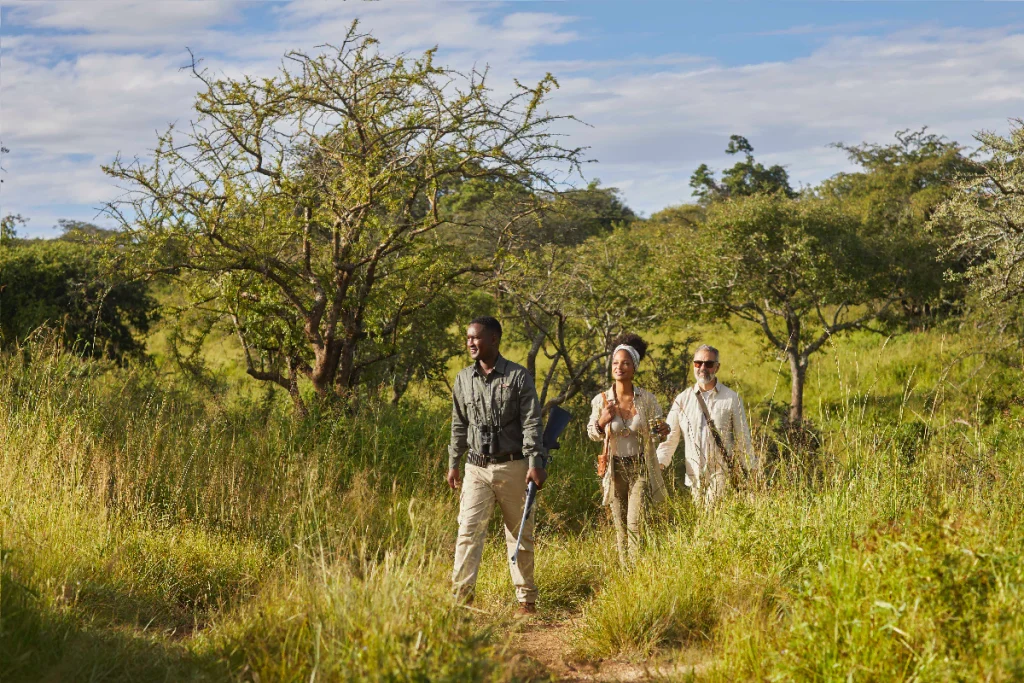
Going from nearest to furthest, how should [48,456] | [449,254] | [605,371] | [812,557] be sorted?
[812,557] → [48,456] → [449,254] → [605,371]

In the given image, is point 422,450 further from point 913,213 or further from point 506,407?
point 913,213

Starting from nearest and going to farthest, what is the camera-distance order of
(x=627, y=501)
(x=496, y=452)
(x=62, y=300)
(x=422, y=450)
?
(x=496, y=452)
(x=627, y=501)
(x=422, y=450)
(x=62, y=300)

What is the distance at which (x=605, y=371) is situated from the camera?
13.5 metres

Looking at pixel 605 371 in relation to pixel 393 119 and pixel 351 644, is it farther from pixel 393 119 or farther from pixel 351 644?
pixel 351 644

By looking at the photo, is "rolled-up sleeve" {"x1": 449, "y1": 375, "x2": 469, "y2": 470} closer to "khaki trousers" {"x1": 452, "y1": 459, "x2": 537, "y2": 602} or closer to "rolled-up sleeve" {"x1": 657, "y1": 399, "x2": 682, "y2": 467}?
"khaki trousers" {"x1": 452, "y1": 459, "x2": 537, "y2": 602}

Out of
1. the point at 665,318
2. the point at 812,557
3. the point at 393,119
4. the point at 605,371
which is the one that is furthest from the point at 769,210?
the point at 812,557

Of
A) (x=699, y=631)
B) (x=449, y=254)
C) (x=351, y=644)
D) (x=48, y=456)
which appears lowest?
(x=699, y=631)

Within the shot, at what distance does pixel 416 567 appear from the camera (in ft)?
17.1

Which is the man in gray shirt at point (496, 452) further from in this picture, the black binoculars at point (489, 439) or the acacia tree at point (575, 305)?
the acacia tree at point (575, 305)

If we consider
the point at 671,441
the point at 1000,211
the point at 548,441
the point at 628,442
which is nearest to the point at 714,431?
the point at 671,441

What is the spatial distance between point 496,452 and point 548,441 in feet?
1.35

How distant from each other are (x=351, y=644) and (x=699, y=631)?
214cm

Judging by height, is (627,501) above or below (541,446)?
below

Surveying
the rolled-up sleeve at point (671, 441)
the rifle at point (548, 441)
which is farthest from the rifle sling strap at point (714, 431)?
the rifle at point (548, 441)
